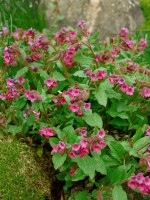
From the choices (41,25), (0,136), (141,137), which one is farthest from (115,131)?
(41,25)

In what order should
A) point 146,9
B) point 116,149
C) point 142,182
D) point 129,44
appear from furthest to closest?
point 146,9
point 129,44
point 116,149
point 142,182

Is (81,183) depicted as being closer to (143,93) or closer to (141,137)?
(141,137)

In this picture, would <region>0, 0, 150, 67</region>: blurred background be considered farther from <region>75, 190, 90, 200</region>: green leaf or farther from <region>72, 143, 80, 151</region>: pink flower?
<region>72, 143, 80, 151</region>: pink flower

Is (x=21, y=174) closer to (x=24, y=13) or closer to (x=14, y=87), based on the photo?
(x=14, y=87)

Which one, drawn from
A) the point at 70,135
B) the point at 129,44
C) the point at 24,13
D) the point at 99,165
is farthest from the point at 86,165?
the point at 24,13

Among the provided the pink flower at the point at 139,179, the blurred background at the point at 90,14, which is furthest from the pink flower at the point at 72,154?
the blurred background at the point at 90,14

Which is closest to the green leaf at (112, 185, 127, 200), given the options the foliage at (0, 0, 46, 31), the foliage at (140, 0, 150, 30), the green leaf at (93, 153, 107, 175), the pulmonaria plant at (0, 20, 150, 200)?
the pulmonaria plant at (0, 20, 150, 200)
